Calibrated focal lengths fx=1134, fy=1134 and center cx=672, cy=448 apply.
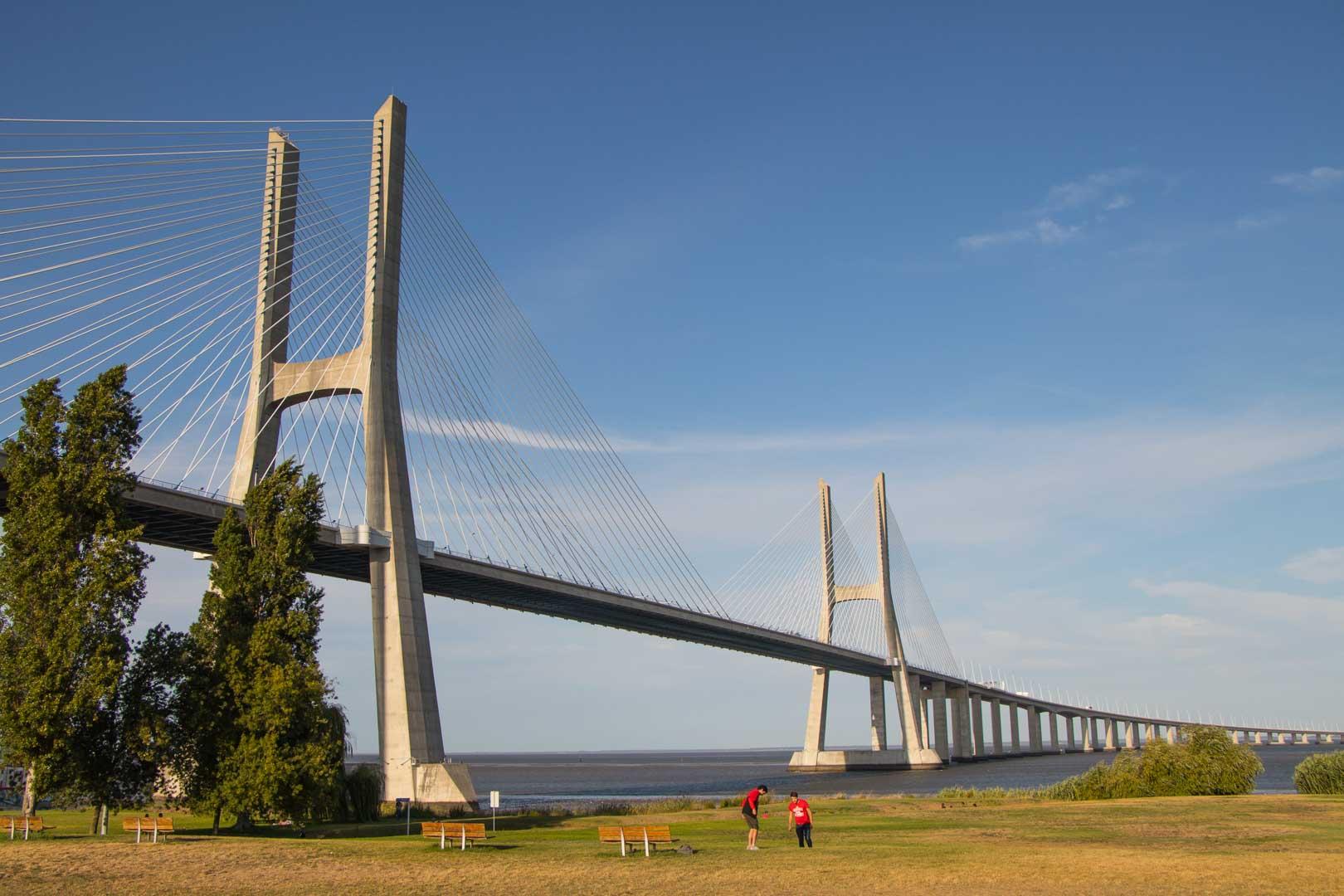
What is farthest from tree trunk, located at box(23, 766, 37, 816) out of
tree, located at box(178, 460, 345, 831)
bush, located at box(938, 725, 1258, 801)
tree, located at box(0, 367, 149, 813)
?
bush, located at box(938, 725, 1258, 801)

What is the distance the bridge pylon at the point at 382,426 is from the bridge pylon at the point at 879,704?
64998 mm

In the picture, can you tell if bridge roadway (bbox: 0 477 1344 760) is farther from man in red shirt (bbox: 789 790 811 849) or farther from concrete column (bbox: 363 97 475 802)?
man in red shirt (bbox: 789 790 811 849)

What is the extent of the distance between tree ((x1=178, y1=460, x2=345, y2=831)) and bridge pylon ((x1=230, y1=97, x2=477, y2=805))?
10.7 meters

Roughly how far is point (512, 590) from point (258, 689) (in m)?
26.6

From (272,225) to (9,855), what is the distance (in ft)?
97.6

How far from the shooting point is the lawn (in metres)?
17.7

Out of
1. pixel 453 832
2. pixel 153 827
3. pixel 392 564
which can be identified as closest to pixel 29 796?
pixel 153 827

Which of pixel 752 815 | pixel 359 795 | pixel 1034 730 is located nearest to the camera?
pixel 752 815

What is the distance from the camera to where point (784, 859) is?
2122cm

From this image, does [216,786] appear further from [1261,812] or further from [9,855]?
[1261,812]

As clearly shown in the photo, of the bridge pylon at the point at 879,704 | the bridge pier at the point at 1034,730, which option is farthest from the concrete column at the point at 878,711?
the bridge pier at the point at 1034,730

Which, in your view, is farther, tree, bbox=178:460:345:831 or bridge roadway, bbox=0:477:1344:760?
bridge roadway, bbox=0:477:1344:760

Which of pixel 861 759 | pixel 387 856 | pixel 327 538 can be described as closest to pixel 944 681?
pixel 861 759

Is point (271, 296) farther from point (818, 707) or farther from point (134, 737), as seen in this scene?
point (818, 707)
